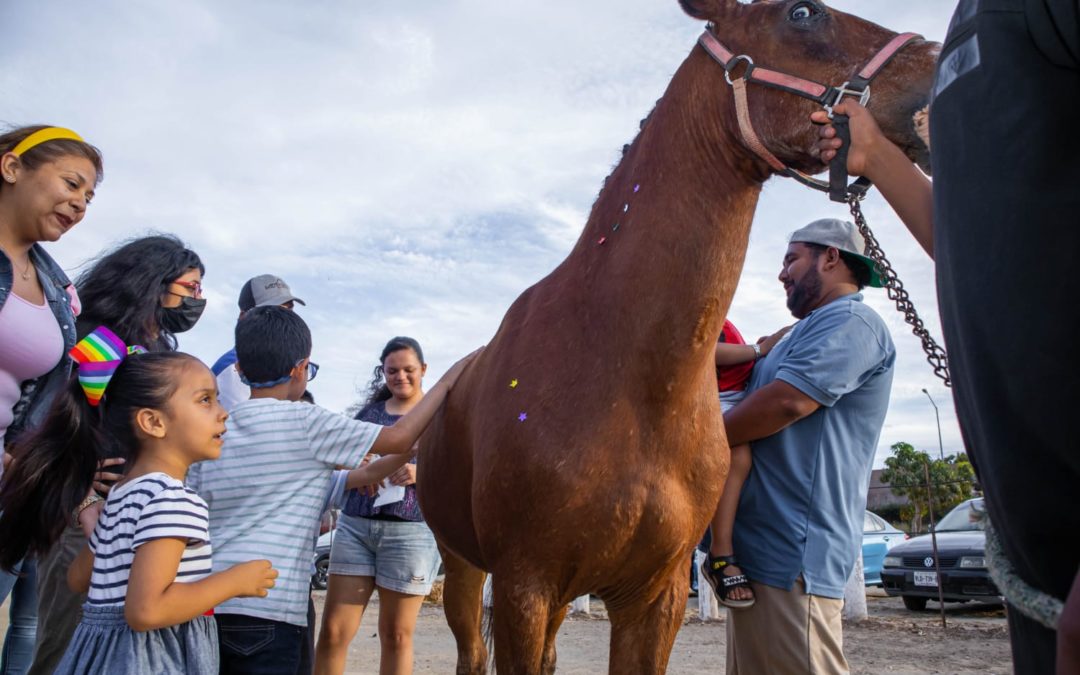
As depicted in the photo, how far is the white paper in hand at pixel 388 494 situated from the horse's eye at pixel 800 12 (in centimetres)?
296

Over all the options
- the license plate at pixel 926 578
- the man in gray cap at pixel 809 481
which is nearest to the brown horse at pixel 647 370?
the man in gray cap at pixel 809 481

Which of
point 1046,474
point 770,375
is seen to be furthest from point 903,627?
point 1046,474

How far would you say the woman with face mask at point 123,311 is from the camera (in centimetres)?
302

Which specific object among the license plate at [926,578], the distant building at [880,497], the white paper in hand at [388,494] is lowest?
the license plate at [926,578]

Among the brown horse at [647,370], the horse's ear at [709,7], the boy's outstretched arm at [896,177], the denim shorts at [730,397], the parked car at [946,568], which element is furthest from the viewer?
the parked car at [946,568]

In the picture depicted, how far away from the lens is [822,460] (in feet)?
9.53

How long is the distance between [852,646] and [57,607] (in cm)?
672

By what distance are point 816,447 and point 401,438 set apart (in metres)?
1.53

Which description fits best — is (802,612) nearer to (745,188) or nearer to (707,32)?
(745,188)

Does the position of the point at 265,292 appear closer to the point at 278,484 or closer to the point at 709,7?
the point at 278,484

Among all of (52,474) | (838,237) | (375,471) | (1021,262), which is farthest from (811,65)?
(52,474)

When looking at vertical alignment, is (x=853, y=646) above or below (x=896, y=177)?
below

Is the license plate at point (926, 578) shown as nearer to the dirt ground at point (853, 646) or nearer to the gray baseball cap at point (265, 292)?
the dirt ground at point (853, 646)

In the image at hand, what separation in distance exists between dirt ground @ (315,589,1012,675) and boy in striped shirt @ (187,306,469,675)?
3977 millimetres
